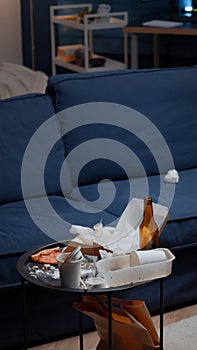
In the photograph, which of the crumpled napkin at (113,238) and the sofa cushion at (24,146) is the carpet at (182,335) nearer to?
the crumpled napkin at (113,238)

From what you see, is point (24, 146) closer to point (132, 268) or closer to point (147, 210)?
point (147, 210)

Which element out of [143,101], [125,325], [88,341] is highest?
[143,101]

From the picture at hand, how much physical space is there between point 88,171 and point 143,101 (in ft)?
1.45

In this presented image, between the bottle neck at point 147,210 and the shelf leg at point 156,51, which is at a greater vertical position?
the bottle neck at point 147,210

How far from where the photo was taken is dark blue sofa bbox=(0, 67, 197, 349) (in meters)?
2.77

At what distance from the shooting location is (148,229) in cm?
234

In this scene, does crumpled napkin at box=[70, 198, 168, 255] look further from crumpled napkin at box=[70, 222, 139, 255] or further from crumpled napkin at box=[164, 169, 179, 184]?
crumpled napkin at box=[164, 169, 179, 184]

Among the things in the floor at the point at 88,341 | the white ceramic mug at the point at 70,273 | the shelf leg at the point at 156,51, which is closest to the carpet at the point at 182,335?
the floor at the point at 88,341

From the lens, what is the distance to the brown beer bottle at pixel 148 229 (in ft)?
7.64

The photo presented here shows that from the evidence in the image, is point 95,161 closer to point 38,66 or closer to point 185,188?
point 185,188

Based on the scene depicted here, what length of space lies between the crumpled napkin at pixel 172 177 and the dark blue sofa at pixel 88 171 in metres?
0.03

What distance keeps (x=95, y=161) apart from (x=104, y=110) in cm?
24

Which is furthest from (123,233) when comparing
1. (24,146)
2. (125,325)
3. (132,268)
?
(24,146)

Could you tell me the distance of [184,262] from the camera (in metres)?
3.03
